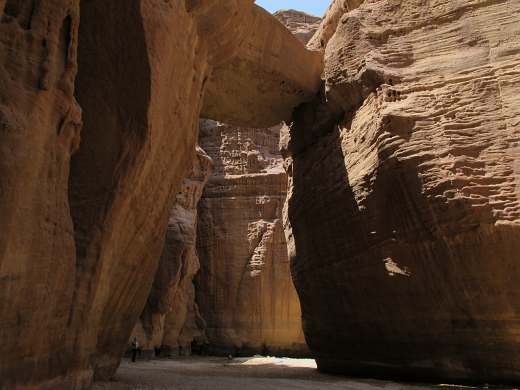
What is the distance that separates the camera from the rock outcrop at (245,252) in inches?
845

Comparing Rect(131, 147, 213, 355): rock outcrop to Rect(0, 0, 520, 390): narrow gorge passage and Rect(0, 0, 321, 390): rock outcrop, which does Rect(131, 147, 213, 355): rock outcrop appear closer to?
Rect(0, 0, 520, 390): narrow gorge passage

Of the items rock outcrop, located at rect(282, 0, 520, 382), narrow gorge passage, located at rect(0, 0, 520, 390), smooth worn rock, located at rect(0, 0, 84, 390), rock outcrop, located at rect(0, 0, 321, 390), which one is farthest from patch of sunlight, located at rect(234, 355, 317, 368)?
smooth worn rock, located at rect(0, 0, 84, 390)

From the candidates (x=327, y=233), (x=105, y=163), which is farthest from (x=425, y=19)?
(x=105, y=163)

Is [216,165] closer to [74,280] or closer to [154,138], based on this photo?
[154,138]

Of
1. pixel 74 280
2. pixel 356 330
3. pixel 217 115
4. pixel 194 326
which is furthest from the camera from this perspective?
pixel 194 326

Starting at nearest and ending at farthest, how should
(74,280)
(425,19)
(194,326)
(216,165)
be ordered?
(74,280), (425,19), (194,326), (216,165)

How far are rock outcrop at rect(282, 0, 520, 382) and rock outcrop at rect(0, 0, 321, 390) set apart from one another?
2.18 meters

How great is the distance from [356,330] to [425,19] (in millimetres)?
5559

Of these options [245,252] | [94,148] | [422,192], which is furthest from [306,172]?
[245,252]

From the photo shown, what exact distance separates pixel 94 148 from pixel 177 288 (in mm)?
13288

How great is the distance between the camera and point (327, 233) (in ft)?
33.1

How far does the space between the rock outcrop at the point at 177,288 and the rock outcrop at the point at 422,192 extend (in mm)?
8586

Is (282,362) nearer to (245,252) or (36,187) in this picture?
(245,252)

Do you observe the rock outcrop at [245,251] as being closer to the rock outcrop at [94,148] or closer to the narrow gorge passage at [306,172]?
the narrow gorge passage at [306,172]
